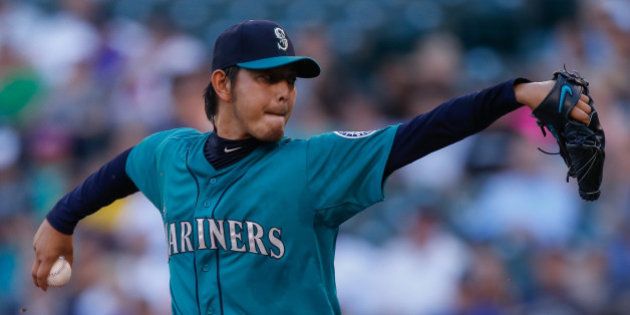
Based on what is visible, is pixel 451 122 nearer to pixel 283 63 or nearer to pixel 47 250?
pixel 283 63

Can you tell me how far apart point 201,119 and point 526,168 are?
2263 mm

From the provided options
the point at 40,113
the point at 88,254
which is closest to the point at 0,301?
the point at 88,254

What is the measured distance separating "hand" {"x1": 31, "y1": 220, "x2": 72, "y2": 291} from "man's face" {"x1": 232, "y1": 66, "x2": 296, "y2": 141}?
1.03 meters

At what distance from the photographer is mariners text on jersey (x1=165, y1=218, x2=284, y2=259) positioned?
162 inches

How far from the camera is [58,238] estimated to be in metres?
4.81

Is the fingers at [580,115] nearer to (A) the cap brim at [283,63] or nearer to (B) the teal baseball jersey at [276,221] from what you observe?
(B) the teal baseball jersey at [276,221]

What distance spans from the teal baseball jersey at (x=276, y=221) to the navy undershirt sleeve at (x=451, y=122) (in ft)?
0.18

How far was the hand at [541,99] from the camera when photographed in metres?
3.65

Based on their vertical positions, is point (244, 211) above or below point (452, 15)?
below

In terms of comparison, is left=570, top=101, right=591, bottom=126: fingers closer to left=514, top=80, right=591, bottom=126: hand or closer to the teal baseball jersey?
left=514, top=80, right=591, bottom=126: hand

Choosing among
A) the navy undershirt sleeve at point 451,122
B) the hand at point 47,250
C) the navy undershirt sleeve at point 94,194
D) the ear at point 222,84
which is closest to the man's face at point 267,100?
the ear at point 222,84

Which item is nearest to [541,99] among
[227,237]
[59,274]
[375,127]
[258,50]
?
[258,50]

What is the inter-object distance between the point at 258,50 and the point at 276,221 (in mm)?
554

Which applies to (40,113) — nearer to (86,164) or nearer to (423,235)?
(86,164)
